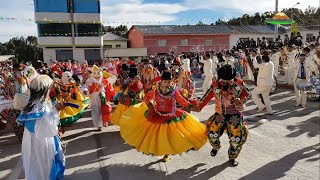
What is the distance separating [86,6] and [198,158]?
36130 mm

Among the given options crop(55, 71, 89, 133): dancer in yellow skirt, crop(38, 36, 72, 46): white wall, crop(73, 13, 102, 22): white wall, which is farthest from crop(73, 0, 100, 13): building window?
crop(55, 71, 89, 133): dancer in yellow skirt

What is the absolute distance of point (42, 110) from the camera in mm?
→ 4289

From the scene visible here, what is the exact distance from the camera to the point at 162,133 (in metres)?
5.18

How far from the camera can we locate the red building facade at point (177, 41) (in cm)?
4288

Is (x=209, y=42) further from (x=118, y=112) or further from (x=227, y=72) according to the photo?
(x=227, y=72)

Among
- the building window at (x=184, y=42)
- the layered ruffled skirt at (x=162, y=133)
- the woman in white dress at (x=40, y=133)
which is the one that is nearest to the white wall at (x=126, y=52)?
the building window at (x=184, y=42)

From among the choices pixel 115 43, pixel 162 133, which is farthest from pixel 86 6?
pixel 162 133

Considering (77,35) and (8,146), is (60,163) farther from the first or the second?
(77,35)

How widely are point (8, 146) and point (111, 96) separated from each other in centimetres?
279

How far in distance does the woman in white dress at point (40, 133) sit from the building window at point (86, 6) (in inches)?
1430

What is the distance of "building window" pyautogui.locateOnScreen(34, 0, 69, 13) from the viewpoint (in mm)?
36984

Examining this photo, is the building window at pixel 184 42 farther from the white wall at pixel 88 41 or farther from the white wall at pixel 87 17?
the white wall at pixel 87 17

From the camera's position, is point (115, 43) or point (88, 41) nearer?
point (88, 41)

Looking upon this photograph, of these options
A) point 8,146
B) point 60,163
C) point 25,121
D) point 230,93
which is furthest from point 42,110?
point 8,146
